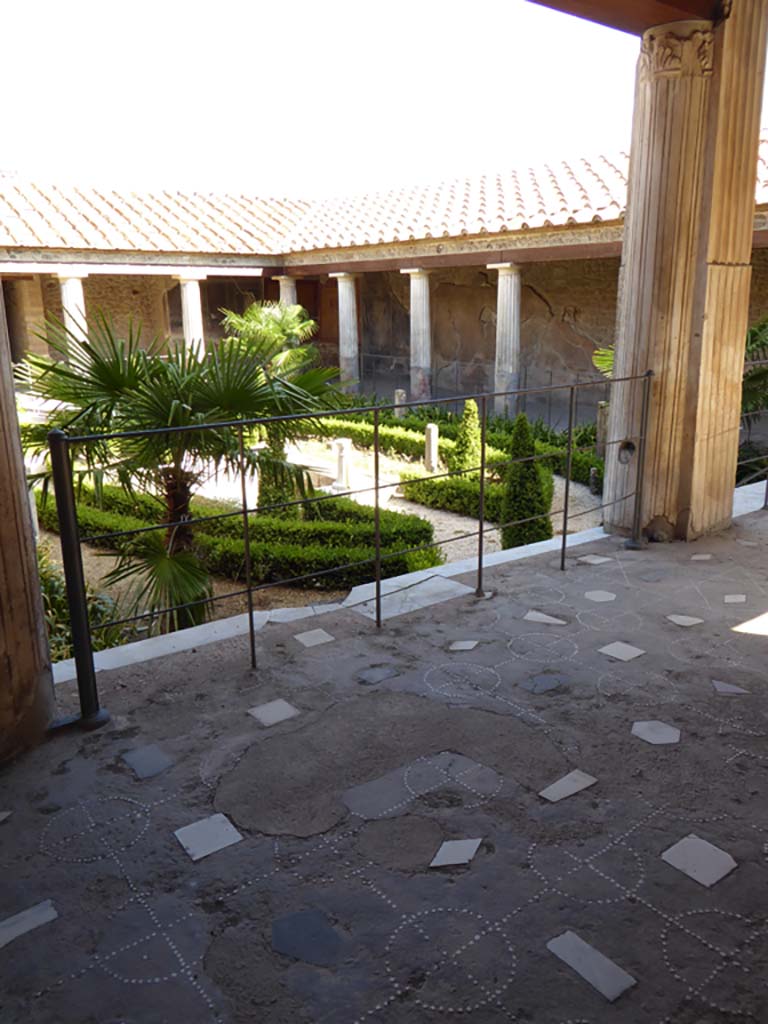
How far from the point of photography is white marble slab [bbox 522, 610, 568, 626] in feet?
12.0

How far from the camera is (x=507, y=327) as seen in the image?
1466 cm

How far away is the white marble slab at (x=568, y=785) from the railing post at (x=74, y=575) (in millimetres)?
1518

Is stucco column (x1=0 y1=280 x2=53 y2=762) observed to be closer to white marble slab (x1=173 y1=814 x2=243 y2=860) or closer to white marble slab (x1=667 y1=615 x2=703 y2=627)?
white marble slab (x1=173 y1=814 x2=243 y2=860)

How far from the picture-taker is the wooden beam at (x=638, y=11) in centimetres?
411

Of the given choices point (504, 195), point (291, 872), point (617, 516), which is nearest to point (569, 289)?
point (504, 195)

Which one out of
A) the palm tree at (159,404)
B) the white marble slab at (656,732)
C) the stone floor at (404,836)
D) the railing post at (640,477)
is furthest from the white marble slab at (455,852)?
the railing post at (640,477)

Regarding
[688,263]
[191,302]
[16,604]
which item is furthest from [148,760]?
[191,302]

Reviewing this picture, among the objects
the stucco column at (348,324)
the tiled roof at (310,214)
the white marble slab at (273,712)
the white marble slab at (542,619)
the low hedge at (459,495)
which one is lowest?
the low hedge at (459,495)

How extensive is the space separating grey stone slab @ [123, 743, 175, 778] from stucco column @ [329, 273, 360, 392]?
15.7 m

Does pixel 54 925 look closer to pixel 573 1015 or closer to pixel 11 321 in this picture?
pixel 573 1015

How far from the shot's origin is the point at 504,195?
51.8 ft

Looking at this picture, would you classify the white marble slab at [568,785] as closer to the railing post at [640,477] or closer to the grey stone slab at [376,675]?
the grey stone slab at [376,675]

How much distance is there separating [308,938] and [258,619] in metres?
2.01

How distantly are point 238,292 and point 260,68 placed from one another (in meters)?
18.1
